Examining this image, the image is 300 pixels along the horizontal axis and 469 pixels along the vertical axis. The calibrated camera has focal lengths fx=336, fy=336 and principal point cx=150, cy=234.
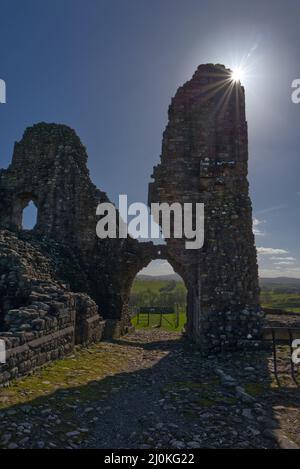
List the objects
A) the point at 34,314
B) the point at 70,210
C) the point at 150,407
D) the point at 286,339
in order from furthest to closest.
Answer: the point at 70,210 < the point at 286,339 < the point at 34,314 < the point at 150,407

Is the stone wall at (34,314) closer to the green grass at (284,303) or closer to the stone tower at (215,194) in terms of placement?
the stone tower at (215,194)

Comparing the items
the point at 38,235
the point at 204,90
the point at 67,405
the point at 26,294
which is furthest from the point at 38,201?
the point at 67,405

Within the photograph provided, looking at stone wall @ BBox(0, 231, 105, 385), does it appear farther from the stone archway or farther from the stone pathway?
the stone archway

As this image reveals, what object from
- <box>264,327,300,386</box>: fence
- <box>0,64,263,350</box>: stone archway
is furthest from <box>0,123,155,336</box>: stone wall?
<box>264,327,300,386</box>: fence

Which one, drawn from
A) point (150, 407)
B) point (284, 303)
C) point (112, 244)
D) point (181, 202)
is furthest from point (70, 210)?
point (284, 303)

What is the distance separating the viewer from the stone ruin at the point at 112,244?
11148 mm

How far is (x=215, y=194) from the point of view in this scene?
46.4 feet

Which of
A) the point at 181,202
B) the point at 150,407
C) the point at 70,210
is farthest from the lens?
the point at 70,210

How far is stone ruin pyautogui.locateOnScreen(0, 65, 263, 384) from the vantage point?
11.1 m

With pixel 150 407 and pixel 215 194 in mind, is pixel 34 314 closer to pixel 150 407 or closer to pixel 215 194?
pixel 150 407

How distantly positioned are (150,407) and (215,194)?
9491 mm

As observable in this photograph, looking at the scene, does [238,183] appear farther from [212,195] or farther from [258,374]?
[258,374]

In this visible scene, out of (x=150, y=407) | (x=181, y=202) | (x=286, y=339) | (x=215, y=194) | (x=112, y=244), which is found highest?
(x=215, y=194)
